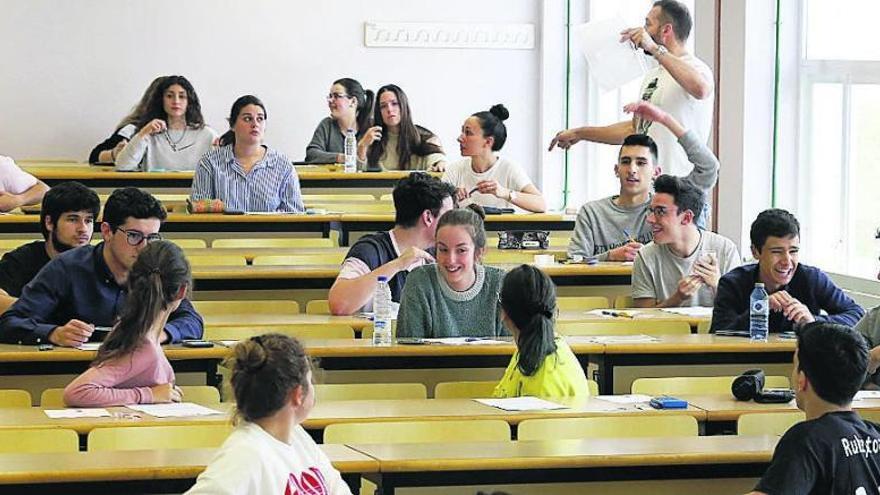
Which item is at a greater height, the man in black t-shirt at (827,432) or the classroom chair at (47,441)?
the man in black t-shirt at (827,432)

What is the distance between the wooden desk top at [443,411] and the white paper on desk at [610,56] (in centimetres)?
452

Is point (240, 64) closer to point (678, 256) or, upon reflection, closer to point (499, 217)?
point (499, 217)

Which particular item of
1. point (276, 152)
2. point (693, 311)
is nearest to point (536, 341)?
point (693, 311)

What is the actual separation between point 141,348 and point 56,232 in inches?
62.6

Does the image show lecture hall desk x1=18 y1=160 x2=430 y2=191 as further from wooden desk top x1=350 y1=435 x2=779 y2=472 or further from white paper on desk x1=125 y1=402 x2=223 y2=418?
wooden desk top x1=350 y1=435 x2=779 y2=472

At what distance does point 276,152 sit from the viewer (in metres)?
9.48

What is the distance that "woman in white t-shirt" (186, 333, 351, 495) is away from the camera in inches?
128

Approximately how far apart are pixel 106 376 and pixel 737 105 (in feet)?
16.5

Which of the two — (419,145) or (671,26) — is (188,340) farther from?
(419,145)

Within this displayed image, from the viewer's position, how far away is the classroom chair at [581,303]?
22.8 ft

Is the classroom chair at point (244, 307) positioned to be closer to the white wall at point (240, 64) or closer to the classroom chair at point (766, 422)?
the classroom chair at point (766, 422)

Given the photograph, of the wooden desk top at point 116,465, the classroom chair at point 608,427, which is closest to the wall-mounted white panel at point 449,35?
the classroom chair at point 608,427

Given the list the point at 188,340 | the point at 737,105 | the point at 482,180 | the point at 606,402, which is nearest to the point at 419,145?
the point at 482,180

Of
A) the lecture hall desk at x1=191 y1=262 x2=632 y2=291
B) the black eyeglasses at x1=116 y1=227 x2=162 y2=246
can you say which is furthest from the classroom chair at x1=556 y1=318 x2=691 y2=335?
the black eyeglasses at x1=116 y1=227 x2=162 y2=246
